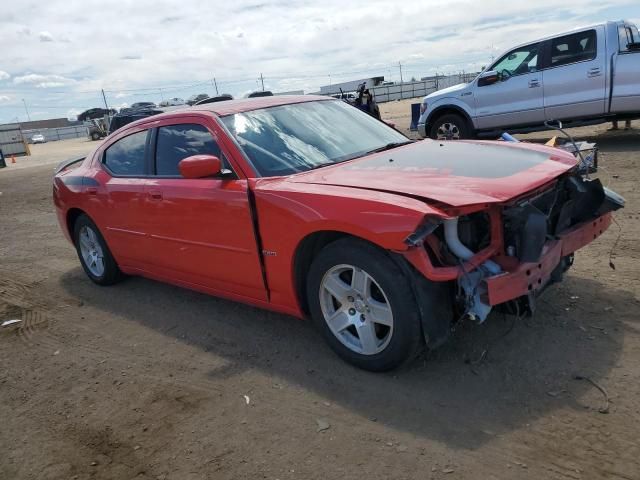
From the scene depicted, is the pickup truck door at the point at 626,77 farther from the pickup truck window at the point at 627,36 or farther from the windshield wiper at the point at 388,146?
the windshield wiper at the point at 388,146

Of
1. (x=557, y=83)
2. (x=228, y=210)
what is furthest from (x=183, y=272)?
(x=557, y=83)

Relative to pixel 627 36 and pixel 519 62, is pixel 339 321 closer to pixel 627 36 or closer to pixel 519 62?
pixel 519 62

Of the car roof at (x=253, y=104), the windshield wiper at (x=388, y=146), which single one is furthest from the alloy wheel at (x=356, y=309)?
the car roof at (x=253, y=104)

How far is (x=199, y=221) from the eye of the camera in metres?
3.91

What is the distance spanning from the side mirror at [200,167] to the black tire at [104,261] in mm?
2057

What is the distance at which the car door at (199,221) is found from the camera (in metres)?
3.65

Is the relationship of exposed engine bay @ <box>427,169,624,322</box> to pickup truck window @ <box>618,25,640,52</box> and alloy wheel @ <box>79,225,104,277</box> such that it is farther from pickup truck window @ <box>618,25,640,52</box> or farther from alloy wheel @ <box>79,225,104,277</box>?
pickup truck window @ <box>618,25,640,52</box>

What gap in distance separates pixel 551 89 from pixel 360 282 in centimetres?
831

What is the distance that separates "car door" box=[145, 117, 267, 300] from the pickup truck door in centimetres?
809

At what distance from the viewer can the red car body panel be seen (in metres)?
2.85

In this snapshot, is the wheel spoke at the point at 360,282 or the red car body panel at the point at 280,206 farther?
the wheel spoke at the point at 360,282

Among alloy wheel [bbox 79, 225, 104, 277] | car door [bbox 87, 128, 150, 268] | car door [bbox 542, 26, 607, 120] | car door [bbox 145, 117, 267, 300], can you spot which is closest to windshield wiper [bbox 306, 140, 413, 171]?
car door [bbox 145, 117, 267, 300]

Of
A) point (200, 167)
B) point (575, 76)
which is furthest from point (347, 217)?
point (575, 76)

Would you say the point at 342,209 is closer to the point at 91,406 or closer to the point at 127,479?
the point at 127,479
